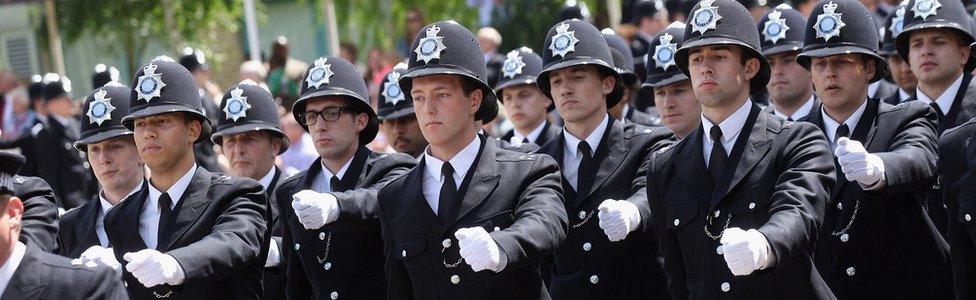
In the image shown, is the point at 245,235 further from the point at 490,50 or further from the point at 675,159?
the point at 490,50

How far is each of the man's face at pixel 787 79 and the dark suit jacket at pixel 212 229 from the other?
347 cm

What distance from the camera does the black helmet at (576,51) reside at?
8.26 m

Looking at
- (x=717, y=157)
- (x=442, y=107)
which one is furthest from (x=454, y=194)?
(x=717, y=157)

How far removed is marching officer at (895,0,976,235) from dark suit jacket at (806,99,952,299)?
1064 millimetres

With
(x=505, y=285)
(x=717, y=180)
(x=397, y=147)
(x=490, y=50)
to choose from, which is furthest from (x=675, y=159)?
(x=490, y=50)

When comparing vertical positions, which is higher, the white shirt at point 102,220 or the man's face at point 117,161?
the man's face at point 117,161

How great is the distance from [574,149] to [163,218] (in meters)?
2.15

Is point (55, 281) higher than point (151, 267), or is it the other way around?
point (55, 281)

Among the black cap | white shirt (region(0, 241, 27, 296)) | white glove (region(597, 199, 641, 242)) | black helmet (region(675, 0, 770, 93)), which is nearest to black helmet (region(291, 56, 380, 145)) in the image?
white glove (region(597, 199, 641, 242))

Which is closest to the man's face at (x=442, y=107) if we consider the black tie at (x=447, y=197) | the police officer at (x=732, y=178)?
the black tie at (x=447, y=197)

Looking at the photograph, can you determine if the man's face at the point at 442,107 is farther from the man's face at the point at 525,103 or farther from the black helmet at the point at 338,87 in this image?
the man's face at the point at 525,103

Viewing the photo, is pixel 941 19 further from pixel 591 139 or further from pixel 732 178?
pixel 732 178

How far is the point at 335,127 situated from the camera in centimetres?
834

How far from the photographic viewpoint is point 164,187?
7.59 meters
